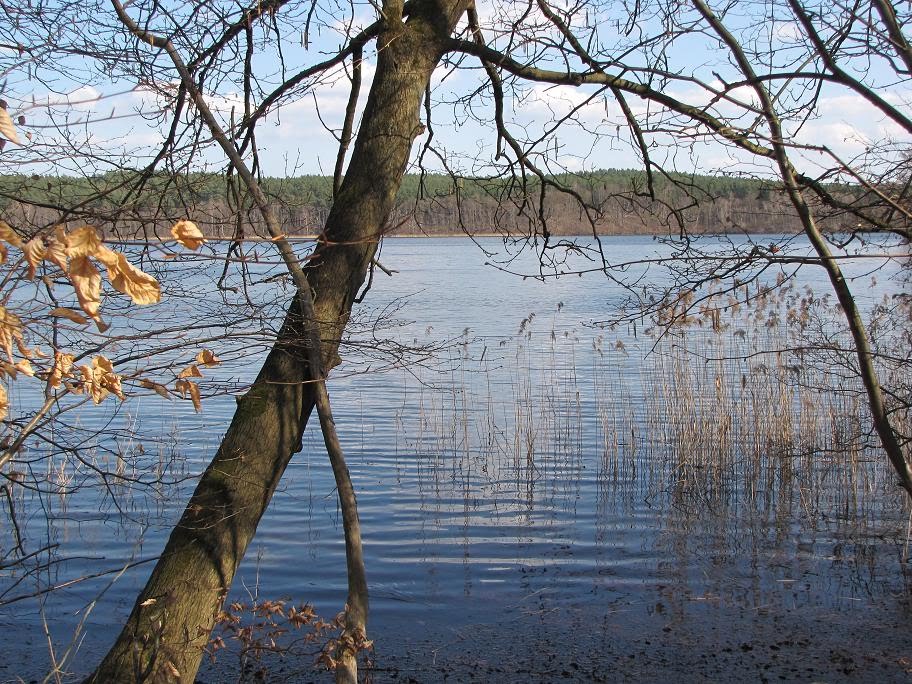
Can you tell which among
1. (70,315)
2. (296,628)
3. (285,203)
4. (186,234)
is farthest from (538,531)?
(186,234)

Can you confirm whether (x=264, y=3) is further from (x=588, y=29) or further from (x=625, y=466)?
(x=625, y=466)

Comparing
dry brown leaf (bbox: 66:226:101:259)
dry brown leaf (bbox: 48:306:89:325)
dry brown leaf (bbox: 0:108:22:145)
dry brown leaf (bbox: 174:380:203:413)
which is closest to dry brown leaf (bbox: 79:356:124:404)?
dry brown leaf (bbox: 174:380:203:413)

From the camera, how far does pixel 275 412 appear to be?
3707mm

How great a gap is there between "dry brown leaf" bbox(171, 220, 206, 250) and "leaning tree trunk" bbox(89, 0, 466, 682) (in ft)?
4.71

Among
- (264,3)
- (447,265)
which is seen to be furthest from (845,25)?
(447,265)

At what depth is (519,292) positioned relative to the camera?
2725 cm

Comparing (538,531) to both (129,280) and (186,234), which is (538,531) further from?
(129,280)

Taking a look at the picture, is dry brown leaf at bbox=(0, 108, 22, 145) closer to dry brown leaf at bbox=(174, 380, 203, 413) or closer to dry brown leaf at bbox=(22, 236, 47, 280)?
dry brown leaf at bbox=(22, 236, 47, 280)

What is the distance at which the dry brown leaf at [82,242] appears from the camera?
171 cm

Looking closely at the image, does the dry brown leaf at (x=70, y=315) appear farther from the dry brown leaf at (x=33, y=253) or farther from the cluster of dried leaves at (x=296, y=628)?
the cluster of dried leaves at (x=296, y=628)

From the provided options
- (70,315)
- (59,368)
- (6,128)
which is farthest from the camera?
(59,368)

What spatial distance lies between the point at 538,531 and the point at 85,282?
21.8ft

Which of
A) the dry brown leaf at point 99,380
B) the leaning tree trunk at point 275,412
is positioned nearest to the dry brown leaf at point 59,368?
the dry brown leaf at point 99,380

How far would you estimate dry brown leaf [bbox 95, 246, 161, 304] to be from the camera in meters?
1.73
